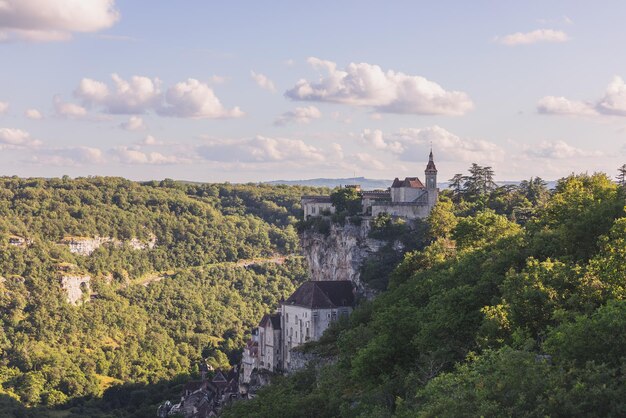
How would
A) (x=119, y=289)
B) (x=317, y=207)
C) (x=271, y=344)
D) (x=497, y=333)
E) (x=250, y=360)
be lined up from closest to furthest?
(x=497, y=333) < (x=271, y=344) < (x=250, y=360) < (x=317, y=207) < (x=119, y=289)

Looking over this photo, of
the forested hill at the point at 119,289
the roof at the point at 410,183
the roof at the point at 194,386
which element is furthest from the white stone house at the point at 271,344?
the forested hill at the point at 119,289

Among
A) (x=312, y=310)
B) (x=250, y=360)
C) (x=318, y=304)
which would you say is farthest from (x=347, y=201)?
(x=250, y=360)

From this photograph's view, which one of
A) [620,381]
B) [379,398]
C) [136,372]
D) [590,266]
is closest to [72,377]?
[136,372]

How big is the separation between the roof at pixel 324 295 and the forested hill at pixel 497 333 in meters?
5.46

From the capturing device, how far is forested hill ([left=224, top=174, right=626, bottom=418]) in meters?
27.1

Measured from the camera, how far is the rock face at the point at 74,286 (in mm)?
152812

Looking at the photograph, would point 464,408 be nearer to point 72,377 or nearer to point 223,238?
point 72,377

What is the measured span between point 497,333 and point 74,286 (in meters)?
128

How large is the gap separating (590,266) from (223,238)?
504 feet

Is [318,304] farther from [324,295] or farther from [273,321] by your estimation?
[273,321]

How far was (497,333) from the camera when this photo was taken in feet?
117

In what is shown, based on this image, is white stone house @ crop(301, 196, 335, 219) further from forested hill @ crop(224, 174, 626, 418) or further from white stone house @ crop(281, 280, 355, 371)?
forested hill @ crop(224, 174, 626, 418)

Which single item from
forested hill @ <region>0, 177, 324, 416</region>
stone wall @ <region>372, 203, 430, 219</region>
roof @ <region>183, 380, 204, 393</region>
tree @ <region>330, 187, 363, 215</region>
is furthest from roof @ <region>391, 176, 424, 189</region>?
forested hill @ <region>0, 177, 324, 416</region>

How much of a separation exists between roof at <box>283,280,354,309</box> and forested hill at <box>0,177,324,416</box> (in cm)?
3405
